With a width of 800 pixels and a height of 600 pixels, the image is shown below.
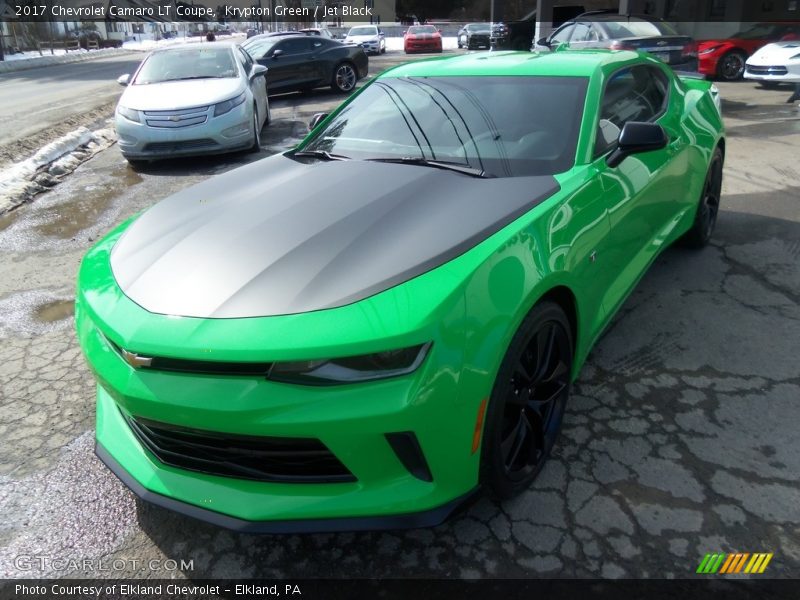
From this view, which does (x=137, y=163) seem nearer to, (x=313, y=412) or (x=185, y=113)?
(x=185, y=113)

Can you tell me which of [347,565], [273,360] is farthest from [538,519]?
[273,360]

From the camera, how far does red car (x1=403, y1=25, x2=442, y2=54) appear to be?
32.0m

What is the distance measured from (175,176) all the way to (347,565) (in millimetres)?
6417

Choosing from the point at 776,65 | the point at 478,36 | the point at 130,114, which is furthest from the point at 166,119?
the point at 478,36

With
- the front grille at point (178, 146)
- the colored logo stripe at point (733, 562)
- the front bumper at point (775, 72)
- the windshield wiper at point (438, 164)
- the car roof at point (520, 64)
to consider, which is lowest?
the colored logo stripe at point (733, 562)

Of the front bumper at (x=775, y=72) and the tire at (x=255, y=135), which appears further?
the front bumper at (x=775, y=72)

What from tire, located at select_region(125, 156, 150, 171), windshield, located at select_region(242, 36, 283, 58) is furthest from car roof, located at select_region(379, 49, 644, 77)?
windshield, located at select_region(242, 36, 283, 58)

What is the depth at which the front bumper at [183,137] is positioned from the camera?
7.39m

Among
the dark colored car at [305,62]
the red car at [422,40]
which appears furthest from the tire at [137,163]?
the red car at [422,40]

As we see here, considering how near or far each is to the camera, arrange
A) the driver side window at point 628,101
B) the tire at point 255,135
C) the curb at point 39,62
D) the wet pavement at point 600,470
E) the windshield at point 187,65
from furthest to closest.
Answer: the curb at point 39,62 < the windshield at point 187,65 < the tire at point 255,135 < the driver side window at point 628,101 < the wet pavement at point 600,470

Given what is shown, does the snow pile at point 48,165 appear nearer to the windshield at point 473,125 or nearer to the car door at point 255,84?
the car door at point 255,84

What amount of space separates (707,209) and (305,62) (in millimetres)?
10953

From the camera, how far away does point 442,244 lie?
6.95 ft

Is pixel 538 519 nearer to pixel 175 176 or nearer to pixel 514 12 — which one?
pixel 175 176
